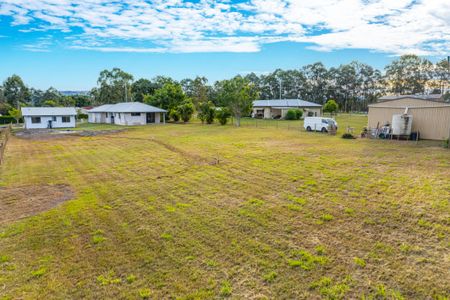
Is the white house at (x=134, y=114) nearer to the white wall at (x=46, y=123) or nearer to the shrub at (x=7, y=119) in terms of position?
the white wall at (x=46, y=123)

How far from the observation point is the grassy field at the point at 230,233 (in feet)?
13.7

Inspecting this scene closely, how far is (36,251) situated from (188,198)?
3.70 m

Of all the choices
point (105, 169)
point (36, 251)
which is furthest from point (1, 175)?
point (36, 251)

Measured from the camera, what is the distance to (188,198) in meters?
7.88

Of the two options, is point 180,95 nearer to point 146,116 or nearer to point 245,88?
point 146,116

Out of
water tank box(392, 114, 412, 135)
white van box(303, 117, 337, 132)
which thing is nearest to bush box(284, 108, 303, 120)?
white van box(303, 117, 337, 132)

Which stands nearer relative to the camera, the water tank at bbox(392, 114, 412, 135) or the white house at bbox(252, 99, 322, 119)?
the water tank at bbox(392, 114, 412, 135)

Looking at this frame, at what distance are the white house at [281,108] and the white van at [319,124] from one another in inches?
785

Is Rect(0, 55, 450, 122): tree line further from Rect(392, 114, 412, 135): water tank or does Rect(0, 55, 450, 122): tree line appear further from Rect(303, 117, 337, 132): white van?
Rect(392, 114, 412, 135): water tank

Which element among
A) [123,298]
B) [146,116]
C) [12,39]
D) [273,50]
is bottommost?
Result: [123,298]

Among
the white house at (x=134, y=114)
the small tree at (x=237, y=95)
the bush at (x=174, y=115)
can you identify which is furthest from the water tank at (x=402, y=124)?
the bush at (x=174, y=115)

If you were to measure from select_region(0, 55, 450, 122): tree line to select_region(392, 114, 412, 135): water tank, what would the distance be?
79.0 ft

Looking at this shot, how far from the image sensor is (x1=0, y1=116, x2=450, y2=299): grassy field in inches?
164

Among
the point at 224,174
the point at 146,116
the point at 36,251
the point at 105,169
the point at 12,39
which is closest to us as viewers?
the point at 36,251
